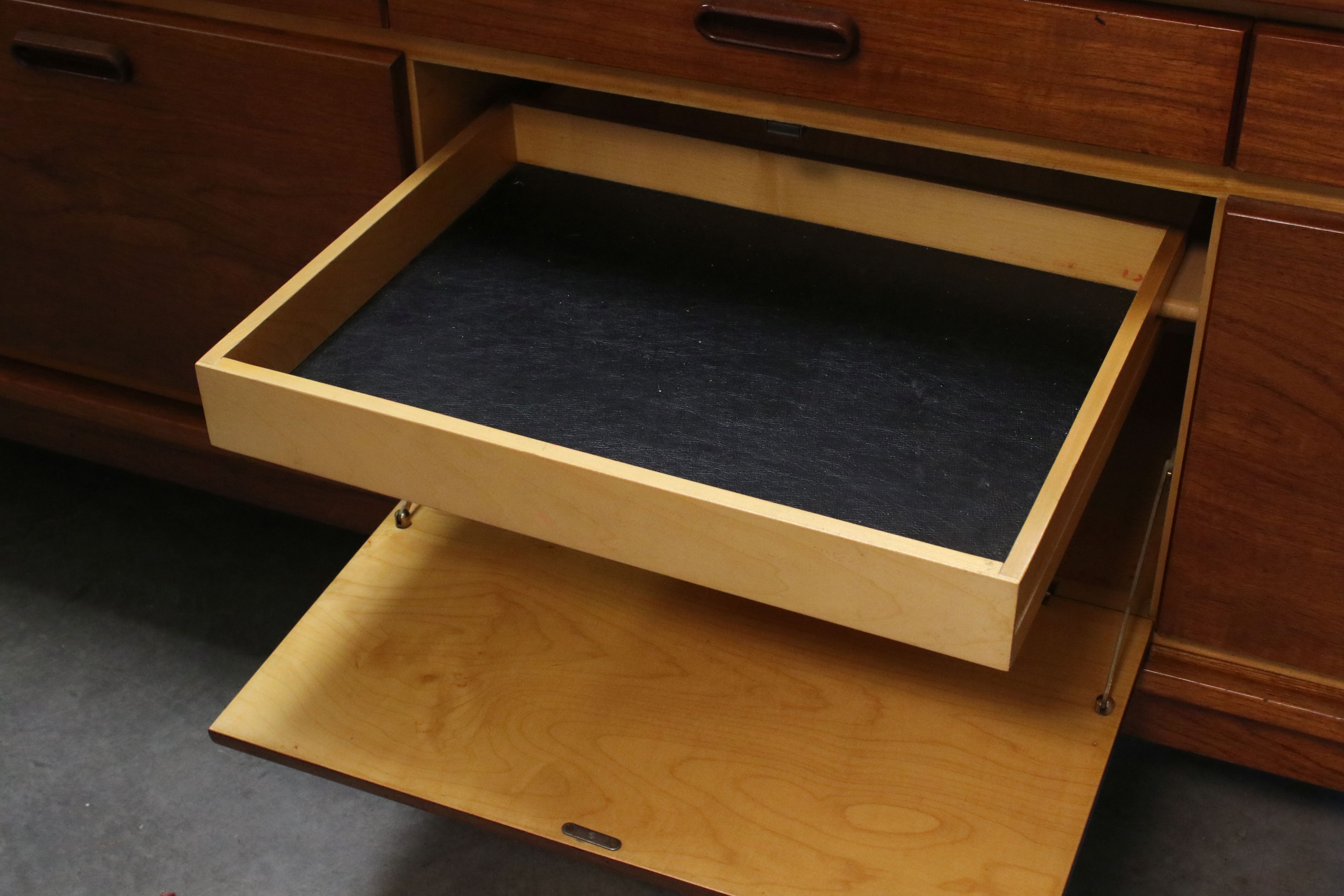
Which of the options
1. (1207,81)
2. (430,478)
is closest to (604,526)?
(430,478)

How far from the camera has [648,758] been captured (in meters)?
0.82

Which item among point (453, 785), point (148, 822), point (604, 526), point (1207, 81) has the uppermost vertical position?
point (1207, 81)

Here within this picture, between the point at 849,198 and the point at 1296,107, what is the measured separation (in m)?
0.29

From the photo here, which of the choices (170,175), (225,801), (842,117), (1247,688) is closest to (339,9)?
(170,175)

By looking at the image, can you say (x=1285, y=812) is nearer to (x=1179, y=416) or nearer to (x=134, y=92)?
(x=1179, y=416)

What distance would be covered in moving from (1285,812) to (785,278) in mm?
567

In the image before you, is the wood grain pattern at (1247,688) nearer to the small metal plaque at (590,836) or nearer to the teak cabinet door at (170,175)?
the small metal plaque at (590,836)

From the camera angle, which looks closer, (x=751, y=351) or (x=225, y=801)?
(x=751, y=351)

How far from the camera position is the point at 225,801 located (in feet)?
3.53

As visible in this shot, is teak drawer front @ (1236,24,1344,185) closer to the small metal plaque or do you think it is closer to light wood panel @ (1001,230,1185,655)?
light wood panel @ (1001,230,1185,655)

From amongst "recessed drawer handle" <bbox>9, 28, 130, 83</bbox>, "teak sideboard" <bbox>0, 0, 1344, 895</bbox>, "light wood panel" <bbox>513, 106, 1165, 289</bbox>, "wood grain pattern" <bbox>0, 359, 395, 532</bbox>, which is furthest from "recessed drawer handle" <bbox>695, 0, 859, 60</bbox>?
"wood grain pattern" <bbox>0, 359, 395, 532</bbox>

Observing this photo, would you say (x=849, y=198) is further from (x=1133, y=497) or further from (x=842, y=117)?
(x=1133, y=497)

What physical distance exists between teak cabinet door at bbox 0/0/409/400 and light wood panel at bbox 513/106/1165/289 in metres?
0.13

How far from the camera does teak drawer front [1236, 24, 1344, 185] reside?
0.64 metres
